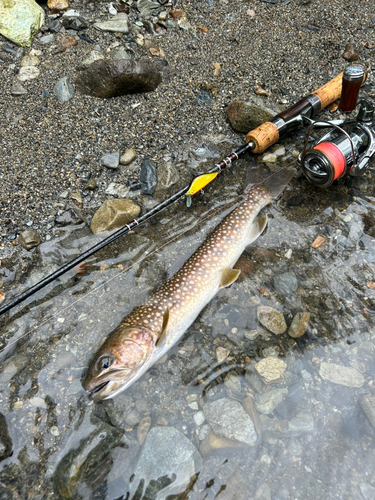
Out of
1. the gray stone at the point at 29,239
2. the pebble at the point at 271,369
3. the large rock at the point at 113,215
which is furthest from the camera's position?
the large rock at the point at 113,215

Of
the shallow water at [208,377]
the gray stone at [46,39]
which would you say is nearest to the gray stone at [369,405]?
the shallow water at [208,377]

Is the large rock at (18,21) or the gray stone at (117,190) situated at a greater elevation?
the large rock at (18,21)

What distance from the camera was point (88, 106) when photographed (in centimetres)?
465

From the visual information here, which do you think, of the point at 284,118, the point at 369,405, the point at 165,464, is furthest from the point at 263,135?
the point at 165,464

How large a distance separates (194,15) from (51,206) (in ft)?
12.3

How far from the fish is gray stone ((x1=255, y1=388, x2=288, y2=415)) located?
0.90m

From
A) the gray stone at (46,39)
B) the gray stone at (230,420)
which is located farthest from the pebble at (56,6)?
the gray stone at (230,420)

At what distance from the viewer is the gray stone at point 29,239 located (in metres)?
3.86

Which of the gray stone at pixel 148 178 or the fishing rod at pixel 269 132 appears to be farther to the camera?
the gray stone at pixel 148 178

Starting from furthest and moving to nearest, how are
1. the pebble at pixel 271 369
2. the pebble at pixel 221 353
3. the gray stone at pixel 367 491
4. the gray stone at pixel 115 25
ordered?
1. the gray stone at pixel 115 25
2. the pebble at pixel 221 353
3. the pebble at pixel 271 369
4. the gray stone at pixel 367 491

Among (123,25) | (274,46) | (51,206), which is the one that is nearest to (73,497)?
(51,206)

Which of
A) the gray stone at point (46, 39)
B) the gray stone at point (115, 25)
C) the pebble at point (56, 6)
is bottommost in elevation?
the gray stone at point (46, 39)

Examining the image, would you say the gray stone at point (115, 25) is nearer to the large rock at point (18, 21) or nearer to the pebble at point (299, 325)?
the large rock at point (18, 21)

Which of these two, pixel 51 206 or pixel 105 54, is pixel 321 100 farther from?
pixel 51 206
